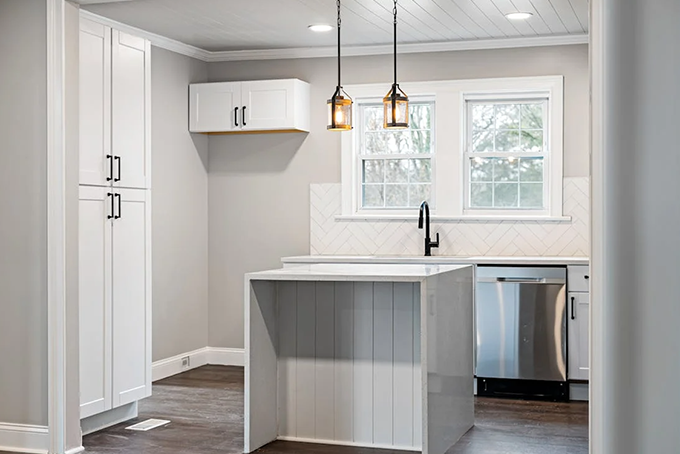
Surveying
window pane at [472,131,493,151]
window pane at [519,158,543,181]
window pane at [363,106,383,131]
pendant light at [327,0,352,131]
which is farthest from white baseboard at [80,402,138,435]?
window pane at [519,158,543,181]

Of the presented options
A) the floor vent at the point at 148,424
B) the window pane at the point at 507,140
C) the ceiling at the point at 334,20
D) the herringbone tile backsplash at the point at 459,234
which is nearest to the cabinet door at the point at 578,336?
the herringbone tile backsplash at the point at 459,234

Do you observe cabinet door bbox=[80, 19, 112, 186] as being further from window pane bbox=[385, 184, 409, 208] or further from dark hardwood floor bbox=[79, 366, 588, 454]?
window pane bbox=[385, 184, 409, 208]

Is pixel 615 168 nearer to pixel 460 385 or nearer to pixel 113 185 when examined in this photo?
pixel 460 385

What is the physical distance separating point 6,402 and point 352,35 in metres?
3.43

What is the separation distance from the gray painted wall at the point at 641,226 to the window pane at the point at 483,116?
3.98 meters

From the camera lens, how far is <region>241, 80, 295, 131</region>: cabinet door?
6621 millimetres

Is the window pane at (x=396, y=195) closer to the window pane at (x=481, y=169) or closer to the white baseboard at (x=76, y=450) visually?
the window pane at (x=481, y=169)

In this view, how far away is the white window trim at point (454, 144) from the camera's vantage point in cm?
629

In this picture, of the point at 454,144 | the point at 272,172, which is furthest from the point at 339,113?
the point at 272,172

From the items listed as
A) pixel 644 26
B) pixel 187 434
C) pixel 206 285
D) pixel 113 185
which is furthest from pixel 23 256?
pixel 644 26

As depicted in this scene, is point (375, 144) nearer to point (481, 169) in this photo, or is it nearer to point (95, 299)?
point (481, 169)

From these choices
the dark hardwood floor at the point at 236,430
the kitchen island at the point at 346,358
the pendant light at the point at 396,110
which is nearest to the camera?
the kitchen island at the point at 346,358

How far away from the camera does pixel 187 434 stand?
4.80 metres

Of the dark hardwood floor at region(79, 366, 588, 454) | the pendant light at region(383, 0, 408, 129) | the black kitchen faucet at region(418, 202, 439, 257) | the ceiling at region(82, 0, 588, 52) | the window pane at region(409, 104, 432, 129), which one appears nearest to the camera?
the dark hardwood floor at region(79, 366, 588, 454)
